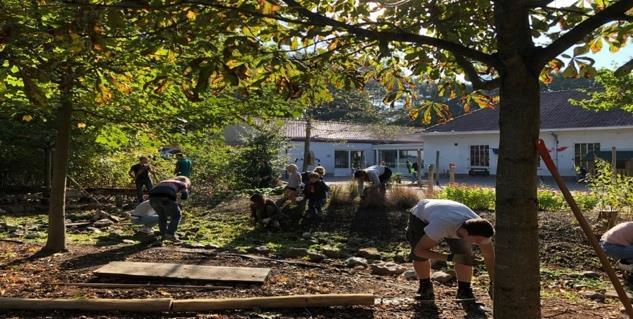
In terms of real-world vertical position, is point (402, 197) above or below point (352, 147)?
below

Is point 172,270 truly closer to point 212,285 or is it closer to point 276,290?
point 212,285

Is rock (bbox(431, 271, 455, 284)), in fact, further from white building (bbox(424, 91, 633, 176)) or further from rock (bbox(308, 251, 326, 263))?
white building (bbox(424, 91, 633, 176))

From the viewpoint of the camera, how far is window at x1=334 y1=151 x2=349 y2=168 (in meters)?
41.9

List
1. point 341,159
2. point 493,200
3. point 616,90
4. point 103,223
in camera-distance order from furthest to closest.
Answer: point 341,159
point 493,200
point 103,223
point 616,90

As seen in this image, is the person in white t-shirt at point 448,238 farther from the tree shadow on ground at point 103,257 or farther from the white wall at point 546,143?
the white wall at point 546,143

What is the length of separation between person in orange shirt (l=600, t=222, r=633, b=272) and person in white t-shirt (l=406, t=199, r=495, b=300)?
2.21 meters

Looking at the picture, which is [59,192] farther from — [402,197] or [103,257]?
[402,197]

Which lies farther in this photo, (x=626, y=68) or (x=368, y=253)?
(x=368, y=253)

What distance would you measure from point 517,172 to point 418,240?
3.24 metres

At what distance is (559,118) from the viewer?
34.1m

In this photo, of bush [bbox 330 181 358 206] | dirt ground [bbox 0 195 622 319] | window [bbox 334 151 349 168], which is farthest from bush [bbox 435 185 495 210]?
window [bbox 334 151 349 168]

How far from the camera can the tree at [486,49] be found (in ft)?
9.91

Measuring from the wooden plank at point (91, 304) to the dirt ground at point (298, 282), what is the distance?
0.05 m

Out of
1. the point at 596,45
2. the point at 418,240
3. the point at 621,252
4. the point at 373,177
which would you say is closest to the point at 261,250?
the point at 418,240
